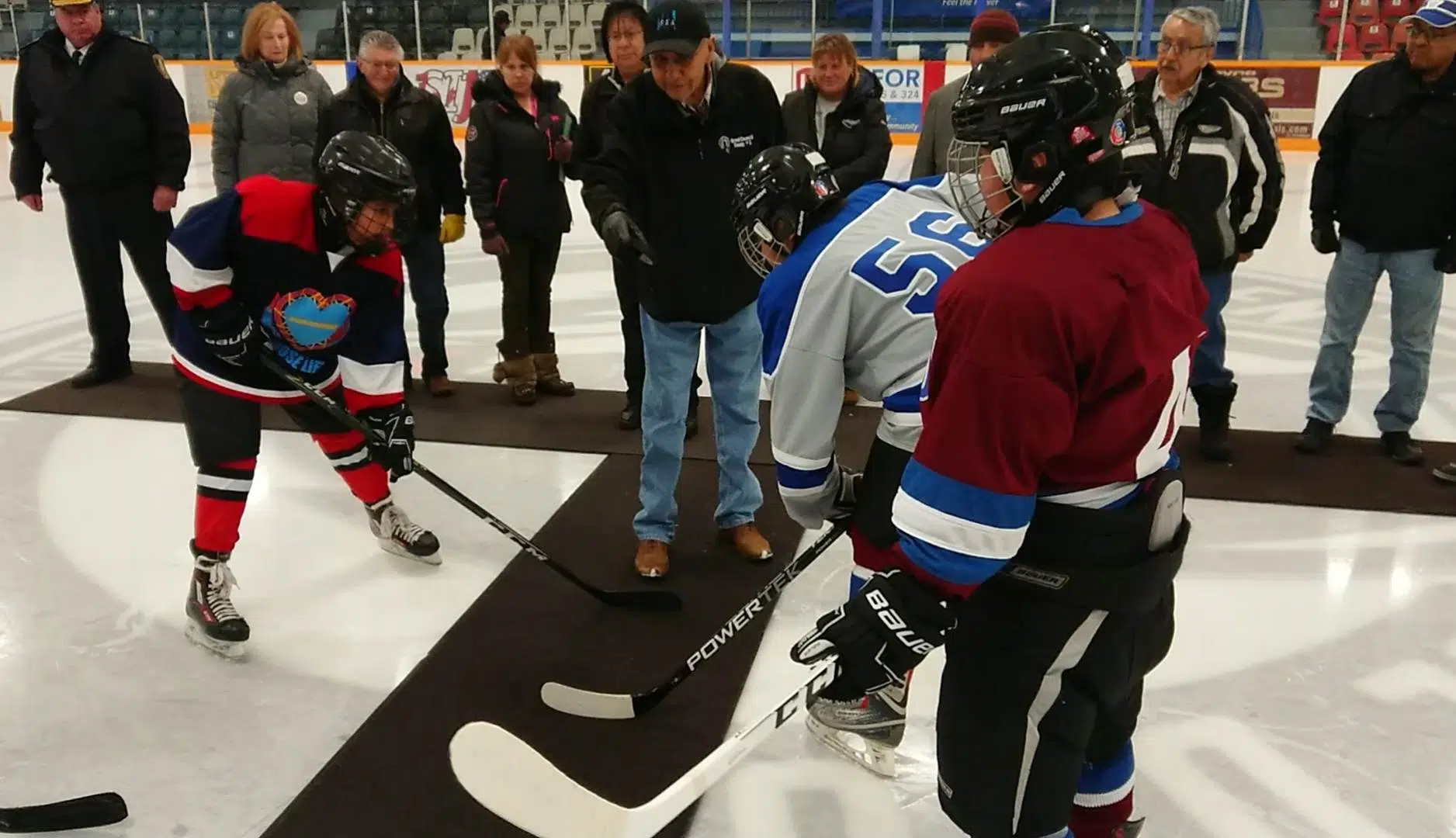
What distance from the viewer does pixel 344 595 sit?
2.47 meters

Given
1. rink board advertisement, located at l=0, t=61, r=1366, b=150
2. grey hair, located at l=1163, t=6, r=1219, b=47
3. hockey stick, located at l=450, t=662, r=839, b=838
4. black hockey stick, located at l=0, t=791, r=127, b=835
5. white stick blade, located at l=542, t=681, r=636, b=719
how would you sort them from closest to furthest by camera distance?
hockey stick, located at l=450, t=662, r=839, b=838 → black hockey stick, located at l=0, t=791, r=127, b=835 → white stick blade, located at l=542, t=681, r=636, b=719 → grey hair, located at l=1163, t=6, r=1219, b=47 → rink board advertisement, located at l=0, t=61, r=1366, b=150

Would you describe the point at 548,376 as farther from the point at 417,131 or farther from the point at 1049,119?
the point at 1049,119

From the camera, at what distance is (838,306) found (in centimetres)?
145

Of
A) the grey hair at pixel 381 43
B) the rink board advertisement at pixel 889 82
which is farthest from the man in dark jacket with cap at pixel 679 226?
the rink board advertisement at pixel 889 82

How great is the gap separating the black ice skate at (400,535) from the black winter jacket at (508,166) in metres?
1.25

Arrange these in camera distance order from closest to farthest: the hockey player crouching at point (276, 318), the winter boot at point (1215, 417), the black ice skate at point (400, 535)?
the hockey player crouching at point (276, 318) → the black ice skate at point (400, 535) → the winter boot at point (1215, 417)

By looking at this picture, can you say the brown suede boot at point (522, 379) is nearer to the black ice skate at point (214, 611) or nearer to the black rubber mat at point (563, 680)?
the black rubber mat at point (563, 680)

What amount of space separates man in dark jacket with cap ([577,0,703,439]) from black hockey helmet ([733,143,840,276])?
2.80 feet

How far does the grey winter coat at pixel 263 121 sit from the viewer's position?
3.57 meters

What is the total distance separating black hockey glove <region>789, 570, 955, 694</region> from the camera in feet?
3.40

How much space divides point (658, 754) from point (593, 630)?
1.50 ft

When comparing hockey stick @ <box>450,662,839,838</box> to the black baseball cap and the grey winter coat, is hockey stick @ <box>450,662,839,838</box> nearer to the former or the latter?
the black baseball cap

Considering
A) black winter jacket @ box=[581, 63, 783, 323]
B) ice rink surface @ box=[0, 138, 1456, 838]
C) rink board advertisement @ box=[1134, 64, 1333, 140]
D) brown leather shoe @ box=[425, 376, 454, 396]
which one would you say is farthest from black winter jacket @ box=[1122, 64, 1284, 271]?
rink board advertisement @ box=[1134, 64, 1333, 140]

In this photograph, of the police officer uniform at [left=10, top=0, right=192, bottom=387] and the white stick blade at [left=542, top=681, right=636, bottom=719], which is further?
the police officer uniform at [left=10, top=0, right=192, bottom=387]
